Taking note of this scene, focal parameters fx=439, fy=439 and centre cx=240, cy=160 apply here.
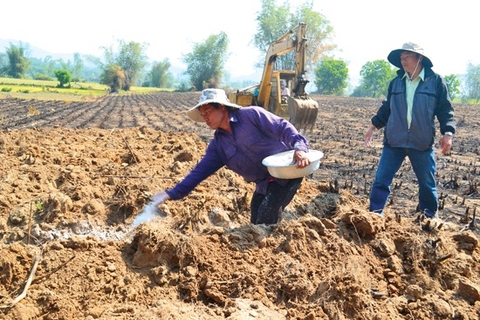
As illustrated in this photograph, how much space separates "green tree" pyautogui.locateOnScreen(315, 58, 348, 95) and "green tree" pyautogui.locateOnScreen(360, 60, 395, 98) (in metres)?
4.60

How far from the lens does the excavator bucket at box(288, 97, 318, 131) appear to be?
1048 centimetres

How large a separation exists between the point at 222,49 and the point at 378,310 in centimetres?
7231

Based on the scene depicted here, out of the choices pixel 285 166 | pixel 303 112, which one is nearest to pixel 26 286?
pixel 285 166

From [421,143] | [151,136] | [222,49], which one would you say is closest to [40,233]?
[421,143]

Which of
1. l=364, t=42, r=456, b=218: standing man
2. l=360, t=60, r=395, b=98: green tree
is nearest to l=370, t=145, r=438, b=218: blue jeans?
l=364, t=42, r=456, b=218: standing man

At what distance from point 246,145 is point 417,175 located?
76.7 inches

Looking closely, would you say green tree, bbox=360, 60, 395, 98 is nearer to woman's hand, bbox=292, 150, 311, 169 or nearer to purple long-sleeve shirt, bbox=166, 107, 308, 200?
purple long-sleeve shirt, bbox=166, 107, 308, 200

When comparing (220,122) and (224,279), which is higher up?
(220,122)

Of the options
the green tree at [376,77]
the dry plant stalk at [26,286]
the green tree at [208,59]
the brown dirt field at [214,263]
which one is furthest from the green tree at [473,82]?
the dry plant stalk at [26,286]

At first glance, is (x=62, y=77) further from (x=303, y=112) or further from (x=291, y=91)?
(x=303, y=112)

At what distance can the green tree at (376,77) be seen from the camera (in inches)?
2501

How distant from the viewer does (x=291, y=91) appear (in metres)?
11.8

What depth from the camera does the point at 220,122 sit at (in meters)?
3.57

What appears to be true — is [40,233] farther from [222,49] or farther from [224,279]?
[222,49]
